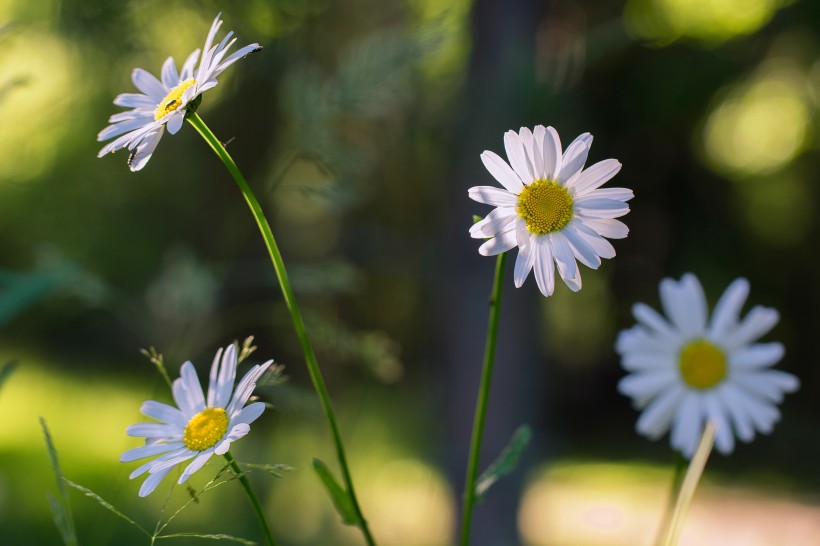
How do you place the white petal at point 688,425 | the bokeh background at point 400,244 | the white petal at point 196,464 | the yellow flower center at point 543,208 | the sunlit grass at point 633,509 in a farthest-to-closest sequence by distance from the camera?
the sunlit grass at point 633,509 < the bokeh background at point 400,244 < the white petal at point 688,425 < the yellow flower center at point 543,208 < the white petal at point 196,464

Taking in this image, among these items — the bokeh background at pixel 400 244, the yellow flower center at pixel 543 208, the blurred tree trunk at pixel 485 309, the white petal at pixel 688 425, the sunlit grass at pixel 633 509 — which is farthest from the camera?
the sunlit grass at pixel 633 509

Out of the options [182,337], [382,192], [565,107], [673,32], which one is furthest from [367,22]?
[182,337]

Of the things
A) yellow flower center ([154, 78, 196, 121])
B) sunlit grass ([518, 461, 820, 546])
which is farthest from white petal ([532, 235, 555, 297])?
sunlit grass ([518, 461, 820, 546])

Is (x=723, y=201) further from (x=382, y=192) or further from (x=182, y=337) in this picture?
(x=182, y=337)

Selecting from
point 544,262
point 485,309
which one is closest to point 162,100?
point 544,262

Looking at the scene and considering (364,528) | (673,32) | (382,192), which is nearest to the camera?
(364,528)

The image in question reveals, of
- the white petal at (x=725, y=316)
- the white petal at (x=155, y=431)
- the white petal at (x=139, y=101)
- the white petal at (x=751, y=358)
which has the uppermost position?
the white petal at (x=725, y=316)

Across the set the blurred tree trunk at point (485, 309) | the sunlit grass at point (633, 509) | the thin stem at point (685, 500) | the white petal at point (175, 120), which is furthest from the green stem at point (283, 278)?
the sunlit grass at point (633, 509)

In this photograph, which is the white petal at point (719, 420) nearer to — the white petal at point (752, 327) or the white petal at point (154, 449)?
the white petal at point (752, 327)
